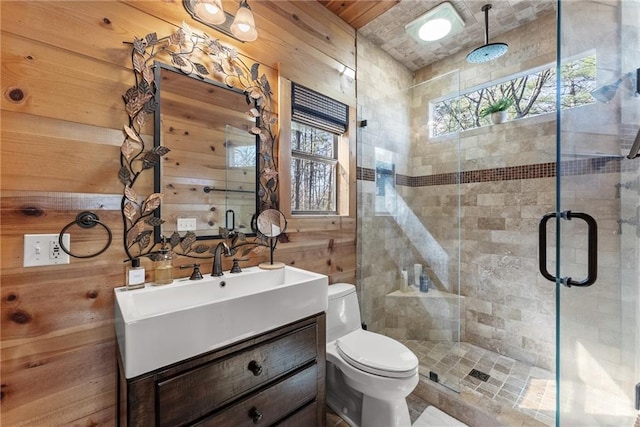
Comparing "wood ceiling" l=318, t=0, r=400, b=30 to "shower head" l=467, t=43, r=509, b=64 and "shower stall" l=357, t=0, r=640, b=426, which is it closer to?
"shower stall" l=357, t=0, r=640, b=426

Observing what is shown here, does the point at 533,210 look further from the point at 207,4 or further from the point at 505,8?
the point at 207,4

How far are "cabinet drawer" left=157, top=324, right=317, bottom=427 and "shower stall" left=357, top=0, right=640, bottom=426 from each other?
1.10 meters

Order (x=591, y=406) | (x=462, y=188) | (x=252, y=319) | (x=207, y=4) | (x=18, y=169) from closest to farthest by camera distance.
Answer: (x=18, y=169)
(x=252, y=319)
(x=591, y=406)
(x=207, y=4)
(x=462, y=188)

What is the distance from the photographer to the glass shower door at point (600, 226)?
3.70ft

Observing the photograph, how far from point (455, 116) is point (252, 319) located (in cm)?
243

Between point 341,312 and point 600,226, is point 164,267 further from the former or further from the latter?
point 600,226

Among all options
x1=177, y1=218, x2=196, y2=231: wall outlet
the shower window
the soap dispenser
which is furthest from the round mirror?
the shower window

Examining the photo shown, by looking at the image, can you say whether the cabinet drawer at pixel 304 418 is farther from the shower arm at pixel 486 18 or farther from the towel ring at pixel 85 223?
the shower arm at pixel 486 18

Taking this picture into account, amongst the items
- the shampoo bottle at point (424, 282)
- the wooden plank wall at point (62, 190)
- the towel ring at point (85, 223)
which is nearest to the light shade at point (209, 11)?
the wooden plank wall at point (62, 190)

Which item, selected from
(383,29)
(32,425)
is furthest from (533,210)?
(32,425)

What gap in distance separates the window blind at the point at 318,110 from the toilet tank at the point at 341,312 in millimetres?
1243

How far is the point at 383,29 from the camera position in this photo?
2328mm

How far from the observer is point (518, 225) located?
2.30 metres

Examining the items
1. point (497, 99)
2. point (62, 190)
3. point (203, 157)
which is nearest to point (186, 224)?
point (203, 157)
